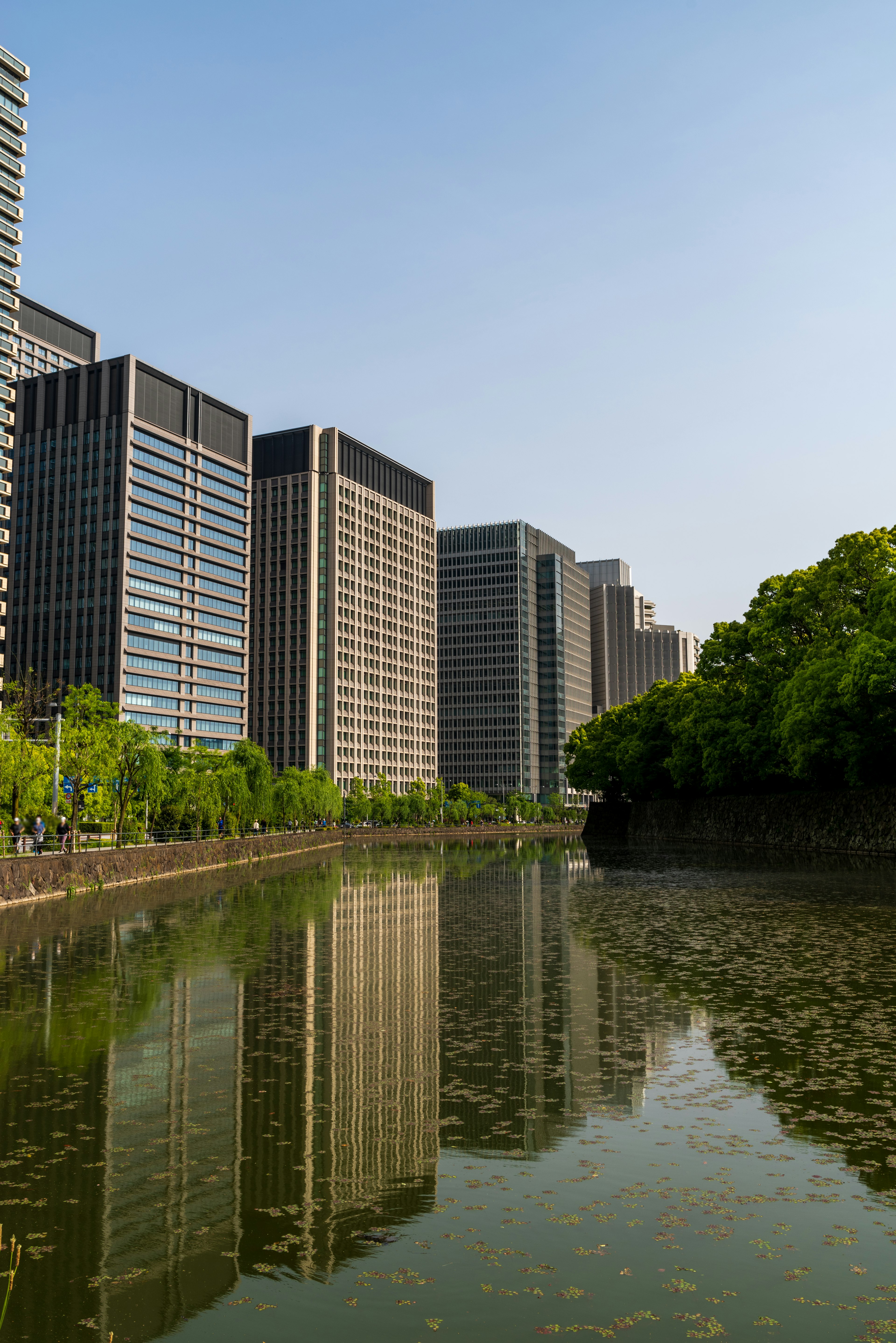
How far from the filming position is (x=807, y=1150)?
10172mm

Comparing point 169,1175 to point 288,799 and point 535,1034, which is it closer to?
point 535,1034

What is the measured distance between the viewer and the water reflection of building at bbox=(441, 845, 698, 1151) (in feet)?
37.9

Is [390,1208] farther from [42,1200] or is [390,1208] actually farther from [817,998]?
[817,998]

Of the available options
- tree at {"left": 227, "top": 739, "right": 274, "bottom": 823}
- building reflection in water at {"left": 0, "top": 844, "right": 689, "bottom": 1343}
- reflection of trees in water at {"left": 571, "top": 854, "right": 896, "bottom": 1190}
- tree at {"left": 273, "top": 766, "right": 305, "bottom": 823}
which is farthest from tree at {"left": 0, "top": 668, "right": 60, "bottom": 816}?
tree at {"left": 273, "top": 766, "right": 305, "bottom": 823}

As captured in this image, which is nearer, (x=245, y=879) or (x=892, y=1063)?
(x=892, y=1063)

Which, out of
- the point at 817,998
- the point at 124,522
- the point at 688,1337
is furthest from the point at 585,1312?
the point at 124,522

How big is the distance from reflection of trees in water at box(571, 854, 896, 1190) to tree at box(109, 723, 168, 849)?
30.4 metres

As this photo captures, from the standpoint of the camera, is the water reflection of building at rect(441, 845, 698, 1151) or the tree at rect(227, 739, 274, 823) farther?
the tree at rect(227, 739, 274, 823)

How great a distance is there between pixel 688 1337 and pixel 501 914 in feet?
91.7

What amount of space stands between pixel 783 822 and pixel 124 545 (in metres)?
124

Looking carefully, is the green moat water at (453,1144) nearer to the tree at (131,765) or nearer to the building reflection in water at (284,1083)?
the building reflection in water at (284,1083)

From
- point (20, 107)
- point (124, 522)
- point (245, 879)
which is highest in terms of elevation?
point (20, 107)

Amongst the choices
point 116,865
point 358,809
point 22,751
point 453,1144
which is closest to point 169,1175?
point 453,1144

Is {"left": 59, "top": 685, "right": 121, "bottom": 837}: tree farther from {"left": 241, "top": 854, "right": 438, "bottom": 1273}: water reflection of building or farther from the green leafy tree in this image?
{"left": 241, "top": 854, "right": 438, "bottom": 1273}: water reflection of building
